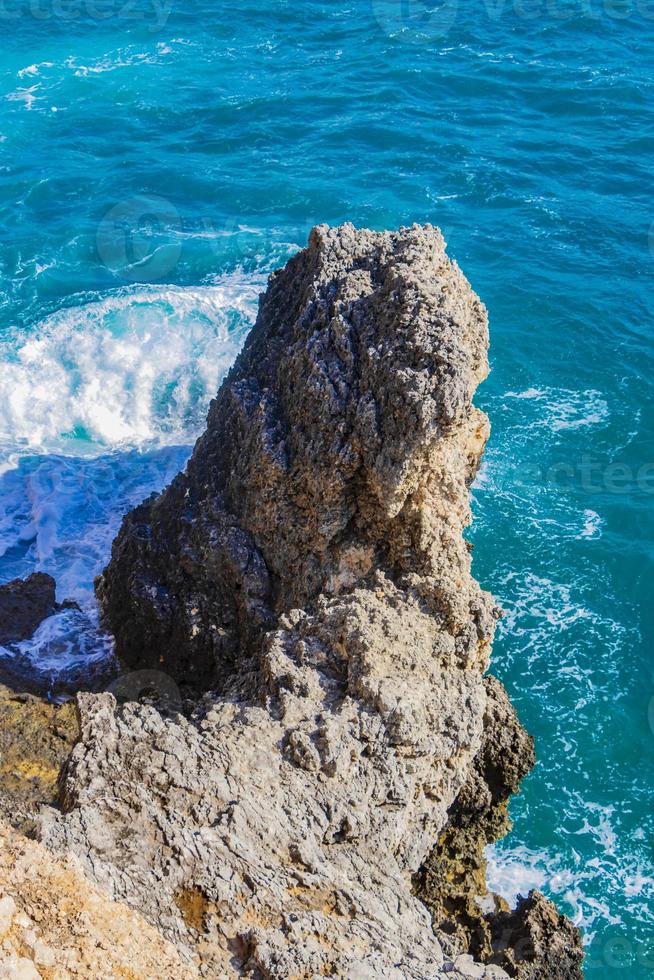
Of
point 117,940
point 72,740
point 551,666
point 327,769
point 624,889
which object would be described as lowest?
point 624,889

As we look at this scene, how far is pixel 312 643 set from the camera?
12.9m

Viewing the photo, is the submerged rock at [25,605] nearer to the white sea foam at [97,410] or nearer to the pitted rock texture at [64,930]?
the white sea foam at [97,410]

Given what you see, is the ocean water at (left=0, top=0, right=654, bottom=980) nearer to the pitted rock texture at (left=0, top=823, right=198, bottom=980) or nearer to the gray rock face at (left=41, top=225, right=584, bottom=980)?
the gray rock face at (left=41, top=225, right=584, bottom=980)

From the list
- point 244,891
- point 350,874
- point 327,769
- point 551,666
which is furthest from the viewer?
point 551,666

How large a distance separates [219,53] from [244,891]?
41.8 m

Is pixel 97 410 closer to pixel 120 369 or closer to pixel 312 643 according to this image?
pixel 120 369

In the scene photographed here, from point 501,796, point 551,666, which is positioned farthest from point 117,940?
point 551,666

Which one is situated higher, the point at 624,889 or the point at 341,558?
the point at 341,558

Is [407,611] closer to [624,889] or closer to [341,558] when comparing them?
[341,558]

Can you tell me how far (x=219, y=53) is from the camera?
143 feet

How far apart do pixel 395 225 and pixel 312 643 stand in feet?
72.7

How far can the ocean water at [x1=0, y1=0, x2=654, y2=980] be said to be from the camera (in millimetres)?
19047

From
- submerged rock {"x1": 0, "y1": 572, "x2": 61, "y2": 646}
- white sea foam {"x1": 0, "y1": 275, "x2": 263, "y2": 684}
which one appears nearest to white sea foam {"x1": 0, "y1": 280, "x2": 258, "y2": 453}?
white sea foam {"x1": 0, "y1": 275, "x2": 263, "y2": 684}

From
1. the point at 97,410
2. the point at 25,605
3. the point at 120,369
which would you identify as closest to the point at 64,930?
the point at 25,605
